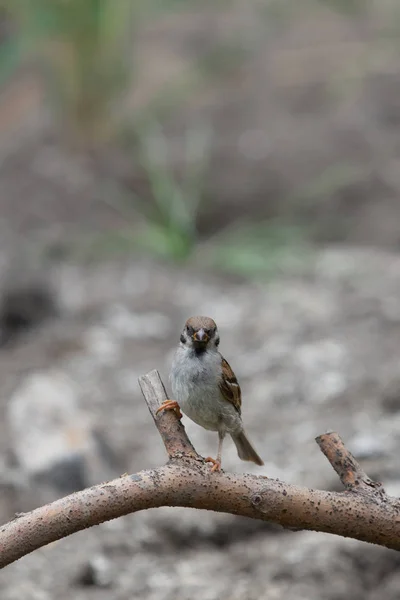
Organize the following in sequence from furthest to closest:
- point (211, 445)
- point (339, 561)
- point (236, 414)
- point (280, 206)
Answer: point (280, 206) < point (211, 445) < point (339, 561) < point (236, 414)

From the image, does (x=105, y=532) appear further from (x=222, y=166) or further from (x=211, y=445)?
(x=222, y=166)

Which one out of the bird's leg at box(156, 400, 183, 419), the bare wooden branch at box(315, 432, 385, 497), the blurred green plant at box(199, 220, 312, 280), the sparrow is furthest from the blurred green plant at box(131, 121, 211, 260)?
the bare wooden branch at box(315, 432, 385, 497)

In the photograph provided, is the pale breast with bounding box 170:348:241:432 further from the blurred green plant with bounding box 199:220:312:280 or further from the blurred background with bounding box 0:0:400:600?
the blurred green plant with bounding box 199:220:312:280

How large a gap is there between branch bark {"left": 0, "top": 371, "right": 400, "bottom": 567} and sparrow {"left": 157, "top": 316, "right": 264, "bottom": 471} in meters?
0.27

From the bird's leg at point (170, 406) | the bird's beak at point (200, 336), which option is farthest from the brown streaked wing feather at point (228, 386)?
the bird's leg at point (170, 406)

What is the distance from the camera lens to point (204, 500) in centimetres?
267

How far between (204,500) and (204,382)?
0.57m

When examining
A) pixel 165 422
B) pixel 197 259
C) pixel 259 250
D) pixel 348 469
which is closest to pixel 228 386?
pixel 165 422

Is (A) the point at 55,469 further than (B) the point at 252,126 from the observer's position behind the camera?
No

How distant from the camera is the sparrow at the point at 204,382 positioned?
314cm

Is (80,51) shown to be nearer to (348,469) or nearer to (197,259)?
(197,259)

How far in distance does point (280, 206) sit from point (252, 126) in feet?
4.80

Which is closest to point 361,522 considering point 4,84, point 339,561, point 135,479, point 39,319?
point 135,479

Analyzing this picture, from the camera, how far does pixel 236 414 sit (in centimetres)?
331
